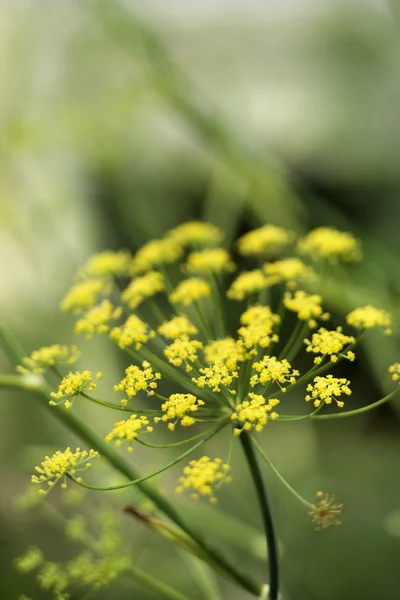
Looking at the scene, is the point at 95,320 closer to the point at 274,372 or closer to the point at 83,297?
the point at 83,297

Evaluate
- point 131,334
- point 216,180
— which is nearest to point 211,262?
point 131,334

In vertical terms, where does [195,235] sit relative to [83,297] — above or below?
above

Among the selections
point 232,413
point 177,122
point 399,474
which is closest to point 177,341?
point 232,413

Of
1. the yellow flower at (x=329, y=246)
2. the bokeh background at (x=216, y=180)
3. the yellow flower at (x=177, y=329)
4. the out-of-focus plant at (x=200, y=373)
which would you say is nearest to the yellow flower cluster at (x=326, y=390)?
the out-of-focus plant at (x=200, y=373)

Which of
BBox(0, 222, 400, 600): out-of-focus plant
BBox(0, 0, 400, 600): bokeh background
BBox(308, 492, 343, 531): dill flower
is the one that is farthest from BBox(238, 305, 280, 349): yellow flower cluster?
BBox(0, 0, 400, 600): bokeh background

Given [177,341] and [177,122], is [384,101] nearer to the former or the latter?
[177,122]

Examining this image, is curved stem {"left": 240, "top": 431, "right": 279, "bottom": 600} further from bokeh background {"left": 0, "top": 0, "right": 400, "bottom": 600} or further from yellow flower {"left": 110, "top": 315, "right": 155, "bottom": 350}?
bokeh background {"left": 0, "top": 0, "right": 400, "bottom": 600}
